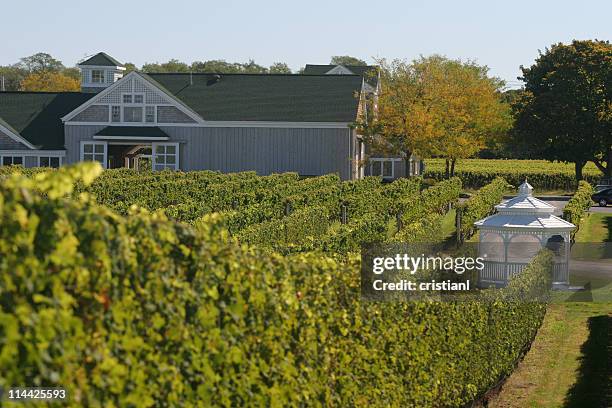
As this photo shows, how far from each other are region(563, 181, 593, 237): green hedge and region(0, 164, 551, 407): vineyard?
2698 centimetres

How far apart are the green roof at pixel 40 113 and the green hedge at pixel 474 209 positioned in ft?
93.2

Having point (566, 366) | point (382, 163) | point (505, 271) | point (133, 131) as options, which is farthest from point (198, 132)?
point (566, 366)

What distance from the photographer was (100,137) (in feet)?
207

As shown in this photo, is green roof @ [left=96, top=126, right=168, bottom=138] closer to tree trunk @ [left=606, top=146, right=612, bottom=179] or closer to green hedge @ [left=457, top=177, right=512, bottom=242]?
green hedge @ [left=457, top=177, right=512, bottom=242]

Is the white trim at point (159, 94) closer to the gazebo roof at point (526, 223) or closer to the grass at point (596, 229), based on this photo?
the grass at point (596, 229)

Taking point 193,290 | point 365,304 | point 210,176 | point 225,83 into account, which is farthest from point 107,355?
point 225,83

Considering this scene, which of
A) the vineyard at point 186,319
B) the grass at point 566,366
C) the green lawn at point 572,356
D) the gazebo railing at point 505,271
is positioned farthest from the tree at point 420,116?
the vineyard at point 186,319

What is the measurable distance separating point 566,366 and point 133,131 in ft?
152

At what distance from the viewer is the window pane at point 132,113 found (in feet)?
210

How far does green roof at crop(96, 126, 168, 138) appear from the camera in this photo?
207 feet

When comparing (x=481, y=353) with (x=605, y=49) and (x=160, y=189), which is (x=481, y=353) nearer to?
(x=160, y=189)

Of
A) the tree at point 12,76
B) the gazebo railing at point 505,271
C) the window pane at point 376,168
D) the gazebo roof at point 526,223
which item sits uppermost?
the tree at point 12,76

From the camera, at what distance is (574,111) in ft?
235

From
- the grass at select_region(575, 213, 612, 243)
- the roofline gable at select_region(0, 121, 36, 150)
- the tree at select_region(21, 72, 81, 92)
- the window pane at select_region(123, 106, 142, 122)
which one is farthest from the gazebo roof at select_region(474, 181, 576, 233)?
the tree at select_region(21, 72, 81, 92)
